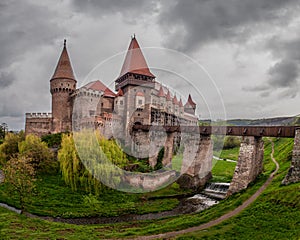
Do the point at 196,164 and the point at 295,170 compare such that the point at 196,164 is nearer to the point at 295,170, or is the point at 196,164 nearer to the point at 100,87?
the point at 295,170

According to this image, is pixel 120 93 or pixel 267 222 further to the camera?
pixel 120 93

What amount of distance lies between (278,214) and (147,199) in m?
14.8

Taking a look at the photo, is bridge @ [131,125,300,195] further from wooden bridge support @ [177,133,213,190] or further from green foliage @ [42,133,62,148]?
green foliage @ [42,133,62,148]

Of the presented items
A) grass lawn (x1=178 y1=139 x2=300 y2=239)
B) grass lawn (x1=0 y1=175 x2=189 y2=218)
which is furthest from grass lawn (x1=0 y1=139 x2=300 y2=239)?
grass lawn (x1=0 y1=175 x2=189 y2=218)

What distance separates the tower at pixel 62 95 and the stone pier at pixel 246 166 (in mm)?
29541

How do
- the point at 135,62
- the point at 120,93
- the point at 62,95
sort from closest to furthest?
the point at 62,95 → the point at 120,93 → the point at 135,62

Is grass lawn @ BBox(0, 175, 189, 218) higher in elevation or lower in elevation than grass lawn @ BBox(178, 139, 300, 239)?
lower

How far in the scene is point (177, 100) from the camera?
5794 centimetres

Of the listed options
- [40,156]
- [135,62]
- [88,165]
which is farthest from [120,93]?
[88,165]

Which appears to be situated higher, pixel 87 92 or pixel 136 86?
pixel 136 86

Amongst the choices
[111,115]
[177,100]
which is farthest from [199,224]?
[177,100]

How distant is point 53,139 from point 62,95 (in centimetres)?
832

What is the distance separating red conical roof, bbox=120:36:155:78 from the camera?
46741 millimetres

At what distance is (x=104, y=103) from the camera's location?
148ft
